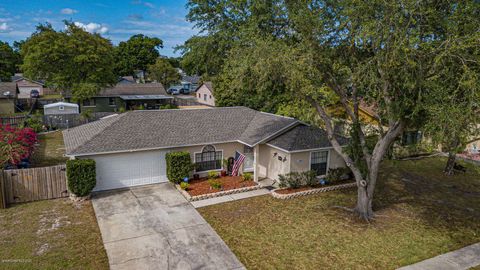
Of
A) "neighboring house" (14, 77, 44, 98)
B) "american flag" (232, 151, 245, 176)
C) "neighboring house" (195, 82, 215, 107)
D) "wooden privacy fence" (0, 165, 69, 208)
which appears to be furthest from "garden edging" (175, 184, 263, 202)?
"neighboring house" (14, 77, 44, 98)

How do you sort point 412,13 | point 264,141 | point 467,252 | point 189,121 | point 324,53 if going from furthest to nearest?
point 189,121, point 264,141, point 324,53, point 467,252, point 412,13

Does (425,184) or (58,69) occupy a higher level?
(58,69)

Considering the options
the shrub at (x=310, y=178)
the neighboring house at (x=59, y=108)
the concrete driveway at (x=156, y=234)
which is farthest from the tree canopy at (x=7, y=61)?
the shrub at (x=310, y=178)

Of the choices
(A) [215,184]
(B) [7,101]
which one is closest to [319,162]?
(A) [215,184]

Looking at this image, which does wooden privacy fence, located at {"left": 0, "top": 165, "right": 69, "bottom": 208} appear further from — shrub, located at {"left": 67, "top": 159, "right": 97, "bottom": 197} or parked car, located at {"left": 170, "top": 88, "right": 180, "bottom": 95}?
parked car, located at {"left": 170, "top": 88, "right": 180, "bottom": 95}

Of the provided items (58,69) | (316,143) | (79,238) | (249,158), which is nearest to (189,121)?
(249,158)

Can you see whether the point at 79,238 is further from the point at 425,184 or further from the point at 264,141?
the point at 425,184

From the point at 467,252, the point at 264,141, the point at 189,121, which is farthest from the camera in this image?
the point at 189,121

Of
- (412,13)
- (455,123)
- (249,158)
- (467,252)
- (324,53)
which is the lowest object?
(467,252)
